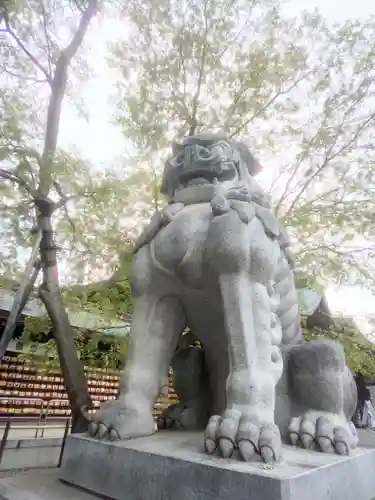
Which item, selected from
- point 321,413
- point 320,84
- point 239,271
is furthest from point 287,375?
point 320,84

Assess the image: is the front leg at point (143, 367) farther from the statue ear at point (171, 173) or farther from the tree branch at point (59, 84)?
the tree branch at point (59, 84)

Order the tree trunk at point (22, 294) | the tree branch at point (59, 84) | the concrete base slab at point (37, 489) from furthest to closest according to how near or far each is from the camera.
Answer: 1. the tree branch at point (59, 84)
2. the tree trunk at point (22, 294)
3. the concrete base slab at point (37, 489)

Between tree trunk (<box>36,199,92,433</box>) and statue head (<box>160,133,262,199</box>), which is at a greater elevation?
statue head (<box>160,133,262,199</box>)

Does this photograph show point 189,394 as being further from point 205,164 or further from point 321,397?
point 205,164

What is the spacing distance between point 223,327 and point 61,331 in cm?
176

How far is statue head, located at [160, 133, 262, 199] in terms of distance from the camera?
7.86 feet

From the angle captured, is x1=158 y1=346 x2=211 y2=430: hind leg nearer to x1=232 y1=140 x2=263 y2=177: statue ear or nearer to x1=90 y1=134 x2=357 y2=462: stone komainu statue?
x1=90 y1=134 x2=357 y2=462: stone komainu statue

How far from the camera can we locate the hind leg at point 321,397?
180 cm

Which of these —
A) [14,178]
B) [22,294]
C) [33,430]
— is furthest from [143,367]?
[33,430]

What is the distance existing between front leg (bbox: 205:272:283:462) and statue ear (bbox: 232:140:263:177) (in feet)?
3.51

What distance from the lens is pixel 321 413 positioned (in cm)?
194

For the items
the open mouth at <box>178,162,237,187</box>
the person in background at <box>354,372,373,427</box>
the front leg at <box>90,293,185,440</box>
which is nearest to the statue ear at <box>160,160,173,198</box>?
the open mouth at <box>178,162,237,187</box>

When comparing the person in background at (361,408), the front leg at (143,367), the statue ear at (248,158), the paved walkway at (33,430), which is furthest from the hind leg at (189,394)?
the person in background at (361,408)

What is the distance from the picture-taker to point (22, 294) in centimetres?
363
